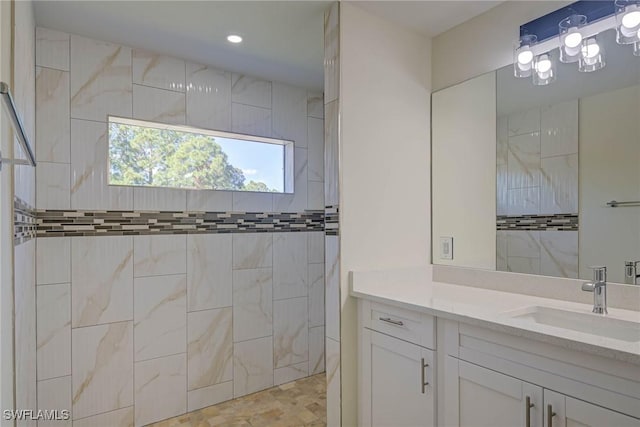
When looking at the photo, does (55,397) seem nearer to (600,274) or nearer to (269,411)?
(269,411)

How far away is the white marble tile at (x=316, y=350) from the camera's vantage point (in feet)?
10.7

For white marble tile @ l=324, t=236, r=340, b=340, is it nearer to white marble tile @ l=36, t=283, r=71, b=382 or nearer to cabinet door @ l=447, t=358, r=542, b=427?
cabinet door @ l=447, t=358, r=542, b=427

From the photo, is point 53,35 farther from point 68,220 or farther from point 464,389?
point 464,389

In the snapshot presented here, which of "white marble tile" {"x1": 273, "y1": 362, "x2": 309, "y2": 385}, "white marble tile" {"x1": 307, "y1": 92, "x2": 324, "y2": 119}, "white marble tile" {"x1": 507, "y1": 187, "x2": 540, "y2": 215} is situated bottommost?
"white marble tile" {"x1": 273, "y1": 362, "x2": 309, "y2": 385}

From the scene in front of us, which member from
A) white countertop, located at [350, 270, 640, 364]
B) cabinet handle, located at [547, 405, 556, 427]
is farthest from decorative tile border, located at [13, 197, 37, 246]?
cabinet handle, located at [547, 405, 556, 427]

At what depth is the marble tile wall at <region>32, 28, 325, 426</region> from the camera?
2.26 meters

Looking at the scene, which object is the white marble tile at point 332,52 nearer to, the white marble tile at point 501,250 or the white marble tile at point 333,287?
the white marble tile at point 333,287

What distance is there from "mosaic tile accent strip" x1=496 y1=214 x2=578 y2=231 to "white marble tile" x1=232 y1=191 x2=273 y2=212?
1706 millimetres

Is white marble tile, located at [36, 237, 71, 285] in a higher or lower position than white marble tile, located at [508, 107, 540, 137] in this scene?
lower

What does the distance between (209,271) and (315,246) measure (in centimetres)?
95

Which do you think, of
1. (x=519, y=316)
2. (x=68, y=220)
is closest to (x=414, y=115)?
(x=519, y=316)

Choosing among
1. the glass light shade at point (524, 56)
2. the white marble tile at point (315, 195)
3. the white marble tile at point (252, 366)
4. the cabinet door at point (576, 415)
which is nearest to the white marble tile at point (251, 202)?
the white marble tile at point (315, 195)

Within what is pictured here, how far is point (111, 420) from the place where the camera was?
2.38 meters

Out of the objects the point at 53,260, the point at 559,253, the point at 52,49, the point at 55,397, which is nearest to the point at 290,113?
the point at 52,49
